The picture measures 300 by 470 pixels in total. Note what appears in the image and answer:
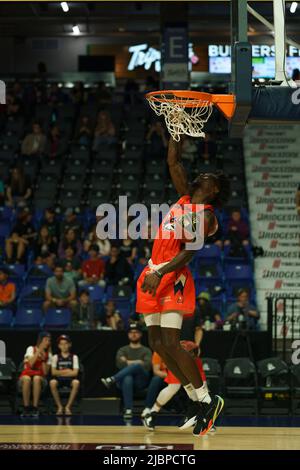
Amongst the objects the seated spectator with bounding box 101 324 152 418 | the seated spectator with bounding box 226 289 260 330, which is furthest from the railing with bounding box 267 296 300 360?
the seated spectator with bounding box 101 324 152 418

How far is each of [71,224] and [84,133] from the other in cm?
504

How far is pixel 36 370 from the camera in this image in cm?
1477

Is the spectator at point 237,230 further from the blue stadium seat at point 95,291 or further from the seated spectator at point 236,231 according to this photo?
the blue stadium seat at point 95,291

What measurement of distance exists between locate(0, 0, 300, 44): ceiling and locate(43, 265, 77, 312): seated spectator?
36.4ft

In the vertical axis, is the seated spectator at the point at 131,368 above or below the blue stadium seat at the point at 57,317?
below

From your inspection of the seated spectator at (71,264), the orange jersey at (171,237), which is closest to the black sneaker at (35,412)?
the seated spectator at (71,264)

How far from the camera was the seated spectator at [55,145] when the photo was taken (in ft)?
77.1

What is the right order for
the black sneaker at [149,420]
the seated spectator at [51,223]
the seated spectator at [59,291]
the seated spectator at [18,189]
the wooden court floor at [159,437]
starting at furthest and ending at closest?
1. the seated spectator at [18,189]
2. the seated spectator at [51,223]
3. the seated spectator at [59,291]
4. the black sneaker at [149,420]
5. the wooden court floor at [159,437]

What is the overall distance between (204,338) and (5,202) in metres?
7.56

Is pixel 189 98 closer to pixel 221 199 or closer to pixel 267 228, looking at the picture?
pixel 221 199

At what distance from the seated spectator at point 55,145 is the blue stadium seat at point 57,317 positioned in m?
7.40

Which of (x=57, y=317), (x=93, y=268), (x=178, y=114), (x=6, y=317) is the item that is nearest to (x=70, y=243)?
(x=93, y=268)

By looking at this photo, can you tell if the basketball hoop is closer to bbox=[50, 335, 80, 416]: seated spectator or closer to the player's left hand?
the player's left hand

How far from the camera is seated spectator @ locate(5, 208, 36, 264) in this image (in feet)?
62.7
